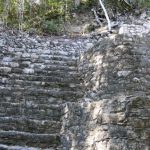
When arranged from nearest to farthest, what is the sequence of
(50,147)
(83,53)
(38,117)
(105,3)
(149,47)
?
(50,147), (38,117), (149,47), (83,53), (105,3)

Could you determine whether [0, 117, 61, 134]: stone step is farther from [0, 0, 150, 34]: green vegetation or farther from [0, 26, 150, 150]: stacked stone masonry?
[0, 0, 150, 34]: green vegetation

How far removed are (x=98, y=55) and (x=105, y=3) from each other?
7675 millimetres

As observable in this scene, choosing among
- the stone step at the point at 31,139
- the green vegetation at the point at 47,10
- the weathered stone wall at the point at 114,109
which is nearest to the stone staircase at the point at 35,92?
the stone step at the point at 31,139

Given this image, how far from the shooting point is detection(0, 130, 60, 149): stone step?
20.2 ft

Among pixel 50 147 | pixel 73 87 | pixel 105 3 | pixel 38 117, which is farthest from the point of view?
pixel 105 3

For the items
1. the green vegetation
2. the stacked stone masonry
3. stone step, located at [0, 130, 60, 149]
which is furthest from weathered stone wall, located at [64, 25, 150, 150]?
the green vegetation

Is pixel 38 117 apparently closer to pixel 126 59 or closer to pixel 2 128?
pixel 2 128

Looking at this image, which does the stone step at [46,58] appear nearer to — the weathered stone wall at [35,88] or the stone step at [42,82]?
the weathered stone wall at [35,88]

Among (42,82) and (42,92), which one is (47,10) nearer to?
→ (42,82)

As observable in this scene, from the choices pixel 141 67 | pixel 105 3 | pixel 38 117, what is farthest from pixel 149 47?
pixel 105 3

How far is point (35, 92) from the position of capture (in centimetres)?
746

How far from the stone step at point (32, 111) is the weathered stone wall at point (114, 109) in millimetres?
655

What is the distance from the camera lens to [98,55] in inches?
339

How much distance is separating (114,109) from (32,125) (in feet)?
5.83
